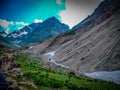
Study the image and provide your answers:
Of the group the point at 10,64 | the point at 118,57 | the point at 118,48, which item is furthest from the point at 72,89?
the point at 118,48

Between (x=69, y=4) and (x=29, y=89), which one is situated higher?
(x=69, y=4)

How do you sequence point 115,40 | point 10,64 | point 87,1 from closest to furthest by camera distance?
1. point 10,64
2. point 87,1
3. point 115,40

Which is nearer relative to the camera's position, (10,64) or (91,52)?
(10,64)

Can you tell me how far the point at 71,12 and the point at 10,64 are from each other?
19.0 metres

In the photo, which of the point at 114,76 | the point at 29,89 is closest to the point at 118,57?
the point at 114,76

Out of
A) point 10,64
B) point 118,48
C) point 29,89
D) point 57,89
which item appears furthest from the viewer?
point 118,48

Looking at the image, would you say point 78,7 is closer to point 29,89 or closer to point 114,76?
point 114,76

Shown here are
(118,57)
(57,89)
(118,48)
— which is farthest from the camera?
(118,48)

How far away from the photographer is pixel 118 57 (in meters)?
44.2

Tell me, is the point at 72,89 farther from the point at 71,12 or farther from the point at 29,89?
the point at 71,12

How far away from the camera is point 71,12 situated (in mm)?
41062

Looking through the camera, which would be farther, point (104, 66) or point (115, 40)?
Answer: point (115, 40)

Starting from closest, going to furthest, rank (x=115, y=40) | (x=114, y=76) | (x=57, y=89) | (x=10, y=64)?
(x=57, y=89), (x=10, y=64), (x=114, y=76), (x=115, y=40)

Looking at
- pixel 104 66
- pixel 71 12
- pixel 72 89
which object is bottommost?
pixel 72 89
